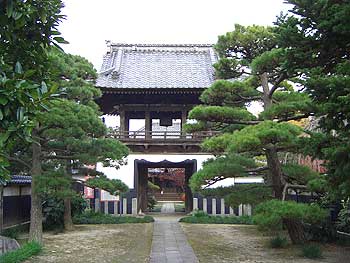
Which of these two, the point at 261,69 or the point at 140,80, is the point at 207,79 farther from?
the point at 261,69

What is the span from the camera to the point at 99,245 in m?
9.95

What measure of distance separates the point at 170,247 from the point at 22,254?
325 centimetres

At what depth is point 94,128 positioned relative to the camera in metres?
10.5

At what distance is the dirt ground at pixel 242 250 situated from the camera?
26.4 feet

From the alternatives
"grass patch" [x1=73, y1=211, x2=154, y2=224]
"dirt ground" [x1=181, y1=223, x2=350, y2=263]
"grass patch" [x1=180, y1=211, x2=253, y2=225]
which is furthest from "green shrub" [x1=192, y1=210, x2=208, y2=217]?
"dirt ground" [x1=181, y1=223, x2=350, y2=263]

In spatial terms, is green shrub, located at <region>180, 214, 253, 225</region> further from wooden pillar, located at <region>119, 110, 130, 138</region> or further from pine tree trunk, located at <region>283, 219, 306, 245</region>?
pine tree trunk, located at <region>283, 219, 306, 245</region>

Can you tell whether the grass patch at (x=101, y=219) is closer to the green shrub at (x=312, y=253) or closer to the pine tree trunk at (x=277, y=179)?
the pine tree trunk at (x=277, y=179)

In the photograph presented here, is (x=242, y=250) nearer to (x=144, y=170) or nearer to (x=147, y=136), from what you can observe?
(x=147, y=136)

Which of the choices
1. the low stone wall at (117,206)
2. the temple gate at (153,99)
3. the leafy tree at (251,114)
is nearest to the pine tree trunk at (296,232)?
the leafy tree at (251,114)

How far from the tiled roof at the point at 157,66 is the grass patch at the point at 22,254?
9088 mm

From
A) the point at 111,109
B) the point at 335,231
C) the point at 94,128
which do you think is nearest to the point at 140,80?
the point at 111,109

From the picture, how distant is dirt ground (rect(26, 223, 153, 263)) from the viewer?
825cm

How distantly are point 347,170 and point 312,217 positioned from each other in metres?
3.20

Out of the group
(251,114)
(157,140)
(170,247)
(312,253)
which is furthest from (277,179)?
(157,140)
